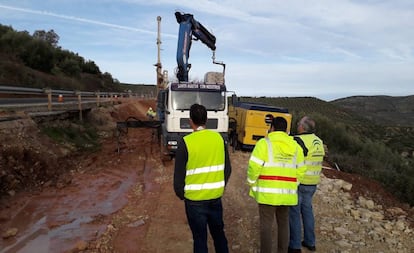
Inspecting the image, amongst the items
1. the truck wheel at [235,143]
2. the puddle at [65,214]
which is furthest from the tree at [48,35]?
the puddle at [65,214]

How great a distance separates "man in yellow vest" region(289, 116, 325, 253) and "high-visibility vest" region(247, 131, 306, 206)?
75 centimetres

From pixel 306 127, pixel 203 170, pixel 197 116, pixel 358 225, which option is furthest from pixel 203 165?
pixel 358 225

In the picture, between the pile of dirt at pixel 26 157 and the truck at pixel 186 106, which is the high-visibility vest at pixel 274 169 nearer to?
the pile of dirt at pixel 26 157

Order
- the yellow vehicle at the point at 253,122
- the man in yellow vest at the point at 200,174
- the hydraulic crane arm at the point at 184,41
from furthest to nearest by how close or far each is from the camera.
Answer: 1. the hydraulic crane arm at the point at 184,41
2. the yellow vehicle at the point at 253,122
3. the man in yellow vest at the point at 200,174

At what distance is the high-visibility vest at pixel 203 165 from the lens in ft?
12.2

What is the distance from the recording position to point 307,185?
5.15m

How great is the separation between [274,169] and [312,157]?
1.07 m

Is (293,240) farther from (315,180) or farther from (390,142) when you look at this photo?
(390,142)

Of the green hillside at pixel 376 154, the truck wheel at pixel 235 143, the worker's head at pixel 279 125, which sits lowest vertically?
the green hillside at pixel 376 154

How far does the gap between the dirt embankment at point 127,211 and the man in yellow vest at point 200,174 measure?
1.78 meters

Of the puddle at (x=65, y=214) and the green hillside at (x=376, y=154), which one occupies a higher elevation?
the puddle at (x=65, y=214)

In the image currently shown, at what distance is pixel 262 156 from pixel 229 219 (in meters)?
2.93

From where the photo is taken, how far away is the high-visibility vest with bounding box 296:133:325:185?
505 centimetres

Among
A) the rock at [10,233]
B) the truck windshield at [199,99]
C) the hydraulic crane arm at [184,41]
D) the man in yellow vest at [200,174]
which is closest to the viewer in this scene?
the man in yellow vest at [200,174]
